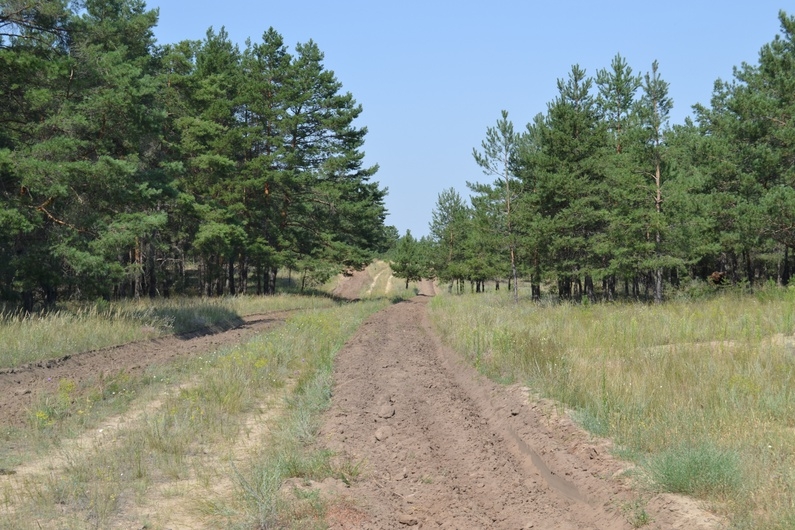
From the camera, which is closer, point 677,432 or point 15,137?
point 677,432

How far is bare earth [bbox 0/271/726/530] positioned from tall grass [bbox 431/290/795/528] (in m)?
0.32

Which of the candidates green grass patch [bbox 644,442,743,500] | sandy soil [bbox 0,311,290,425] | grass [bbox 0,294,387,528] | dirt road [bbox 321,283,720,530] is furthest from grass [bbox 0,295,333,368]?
green grass patch [bbox 644,442,743,500]

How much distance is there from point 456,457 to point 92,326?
13.2 meters

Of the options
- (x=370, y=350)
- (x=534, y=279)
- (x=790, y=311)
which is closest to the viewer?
(x=790, y=311)

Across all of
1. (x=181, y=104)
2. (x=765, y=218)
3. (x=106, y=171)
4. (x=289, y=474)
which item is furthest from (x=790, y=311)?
(x=181, y=104)

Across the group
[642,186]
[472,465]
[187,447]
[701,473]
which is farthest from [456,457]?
[642,186]

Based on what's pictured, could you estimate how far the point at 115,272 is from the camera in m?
20.4

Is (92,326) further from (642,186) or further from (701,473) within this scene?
(642,186)

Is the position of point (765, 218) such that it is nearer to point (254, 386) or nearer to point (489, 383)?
point (489, 383)

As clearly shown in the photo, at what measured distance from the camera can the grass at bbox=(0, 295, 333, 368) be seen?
14.3m

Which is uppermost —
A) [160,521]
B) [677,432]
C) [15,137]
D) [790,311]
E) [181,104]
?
[181,104]

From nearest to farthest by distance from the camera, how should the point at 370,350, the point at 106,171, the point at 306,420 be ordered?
the point at 306,420
the point at 370,350
the point at 106,171

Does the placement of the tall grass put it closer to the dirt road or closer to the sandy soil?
the dirt road

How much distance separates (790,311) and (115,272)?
19256 millimetres
